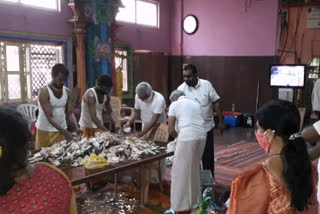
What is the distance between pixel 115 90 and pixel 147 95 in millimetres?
3886

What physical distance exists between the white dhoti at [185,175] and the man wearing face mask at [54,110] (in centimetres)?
121

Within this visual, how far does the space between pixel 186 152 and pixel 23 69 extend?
4.06m

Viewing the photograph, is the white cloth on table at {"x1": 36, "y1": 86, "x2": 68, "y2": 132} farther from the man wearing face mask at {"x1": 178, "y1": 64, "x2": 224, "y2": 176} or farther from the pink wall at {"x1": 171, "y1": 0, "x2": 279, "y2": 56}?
the pink wall at {"x1": 171, "y1": 0, "x2": 279, "y2": 56}

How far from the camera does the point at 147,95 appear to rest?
3789 millimetres

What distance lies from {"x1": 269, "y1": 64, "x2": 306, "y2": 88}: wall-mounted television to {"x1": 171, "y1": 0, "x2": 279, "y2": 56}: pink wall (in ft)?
2.43

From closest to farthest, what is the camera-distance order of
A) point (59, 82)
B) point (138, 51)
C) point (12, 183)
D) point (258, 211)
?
point (12, 183) < point (258, 211) < point (59, 82) < point (138, 51)

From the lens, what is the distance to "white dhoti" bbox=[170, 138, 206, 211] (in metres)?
3.16

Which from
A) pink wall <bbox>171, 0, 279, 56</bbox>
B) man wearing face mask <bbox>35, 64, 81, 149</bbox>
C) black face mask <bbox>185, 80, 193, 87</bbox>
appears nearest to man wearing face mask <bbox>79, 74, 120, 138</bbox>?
man wearing face mask <bbox>35, 64, 81, 149</bbox>

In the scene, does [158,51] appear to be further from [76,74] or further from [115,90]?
[76,74]

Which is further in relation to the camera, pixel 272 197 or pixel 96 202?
pixel 96 202

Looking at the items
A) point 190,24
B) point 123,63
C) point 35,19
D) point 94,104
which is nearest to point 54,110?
point 94,104

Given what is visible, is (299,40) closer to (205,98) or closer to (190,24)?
(190,24)

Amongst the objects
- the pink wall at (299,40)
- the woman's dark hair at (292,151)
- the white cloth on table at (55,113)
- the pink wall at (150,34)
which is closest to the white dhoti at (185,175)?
the white cloth on table at (55,113)

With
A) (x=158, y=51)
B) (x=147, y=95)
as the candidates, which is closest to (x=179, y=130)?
(x=147, y=95)
